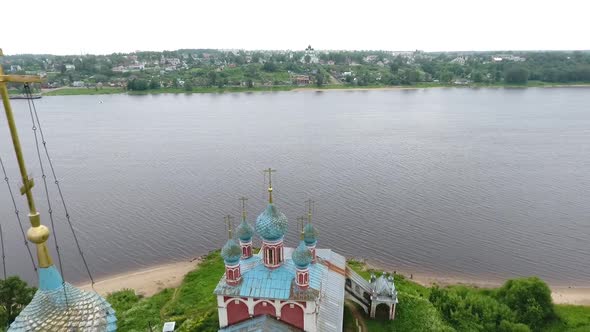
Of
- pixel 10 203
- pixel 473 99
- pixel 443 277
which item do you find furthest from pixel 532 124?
pixel 10 203

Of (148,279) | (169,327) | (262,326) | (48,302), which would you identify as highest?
(48,302)

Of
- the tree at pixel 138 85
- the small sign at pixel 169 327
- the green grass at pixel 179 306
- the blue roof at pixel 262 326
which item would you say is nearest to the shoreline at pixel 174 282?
the green grass at pixel 179 306

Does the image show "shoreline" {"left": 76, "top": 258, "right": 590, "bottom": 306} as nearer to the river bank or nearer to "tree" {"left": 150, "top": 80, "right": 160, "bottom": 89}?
the river bank

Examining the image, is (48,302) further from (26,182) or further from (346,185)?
(346,185)

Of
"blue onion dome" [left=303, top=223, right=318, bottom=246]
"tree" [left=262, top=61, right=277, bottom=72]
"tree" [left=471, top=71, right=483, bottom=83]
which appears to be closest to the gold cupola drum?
"blue onion dome" [left=303, top=223, right=318, bottom=246]

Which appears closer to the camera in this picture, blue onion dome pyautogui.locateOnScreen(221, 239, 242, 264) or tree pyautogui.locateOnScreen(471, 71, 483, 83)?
blue onion dome pyautogui.locateOnScreen(221, 239, 242, 264)

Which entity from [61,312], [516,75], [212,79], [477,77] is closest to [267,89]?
[212,79]

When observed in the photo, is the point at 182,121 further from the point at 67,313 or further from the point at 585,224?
the point at 67,313
